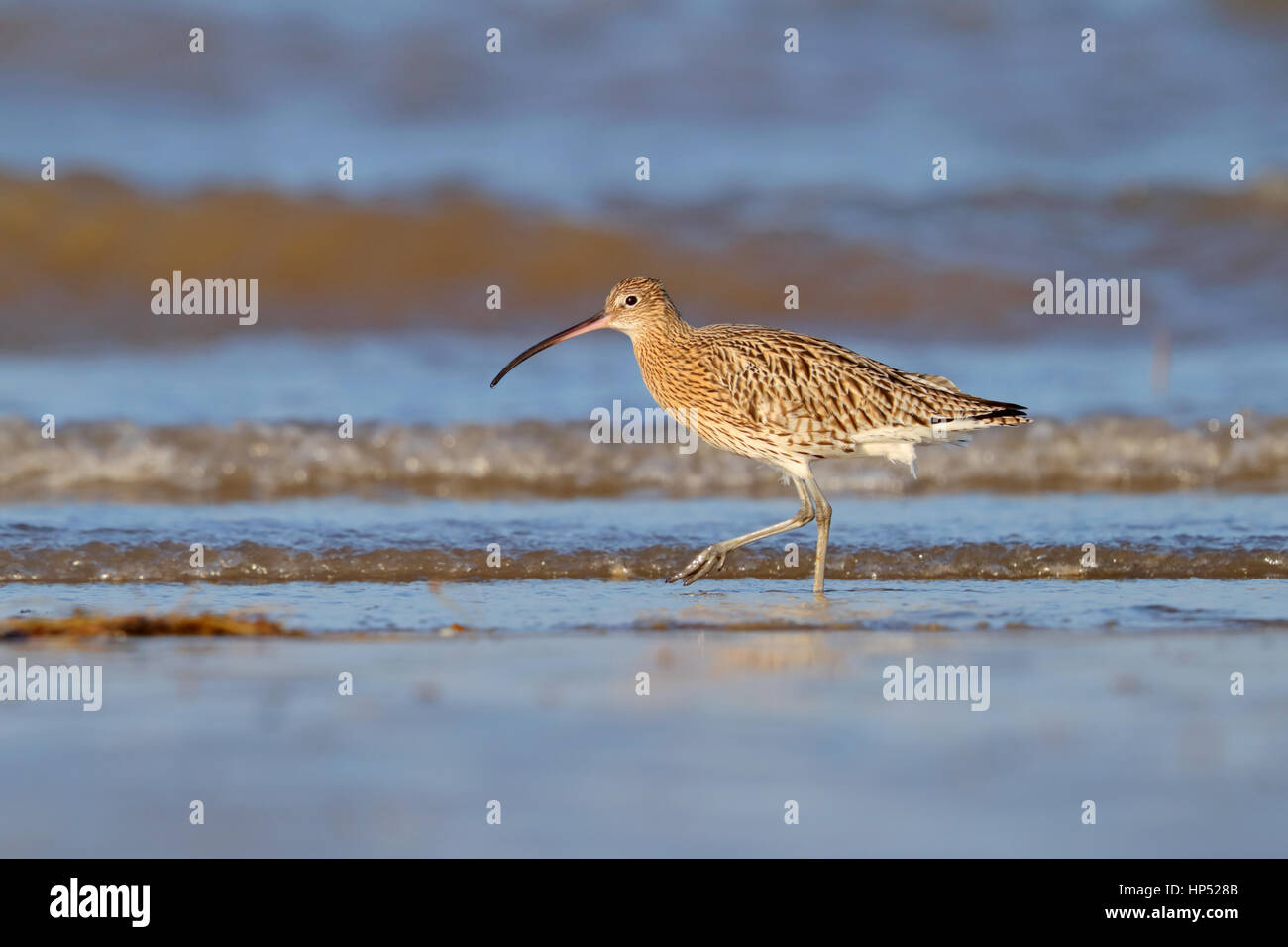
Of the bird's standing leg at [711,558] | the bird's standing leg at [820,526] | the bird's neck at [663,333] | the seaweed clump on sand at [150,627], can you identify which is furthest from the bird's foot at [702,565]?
the seaweed clump on sand at [150,627]

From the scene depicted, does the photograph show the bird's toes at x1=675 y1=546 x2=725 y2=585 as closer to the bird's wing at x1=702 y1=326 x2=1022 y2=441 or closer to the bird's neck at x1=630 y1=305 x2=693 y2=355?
the bird's wing at x1=702 y1=326 x2=1022 y2=441

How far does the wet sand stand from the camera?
3830 mm

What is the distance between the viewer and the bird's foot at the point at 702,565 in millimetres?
7398

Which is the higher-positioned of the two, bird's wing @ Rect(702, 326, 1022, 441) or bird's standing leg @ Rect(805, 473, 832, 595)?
bird's wing @ Rect(702, 326, 1022, 441)

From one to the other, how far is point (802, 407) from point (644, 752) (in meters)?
3.38

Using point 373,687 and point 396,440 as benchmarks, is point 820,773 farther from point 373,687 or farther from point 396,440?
point 396,440

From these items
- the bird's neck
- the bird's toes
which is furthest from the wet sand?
the bird's neck

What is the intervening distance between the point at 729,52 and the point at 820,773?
1619cm

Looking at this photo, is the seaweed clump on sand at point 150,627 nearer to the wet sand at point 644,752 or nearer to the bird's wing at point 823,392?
the wet sand at point 644,752

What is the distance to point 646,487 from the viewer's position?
9695mm

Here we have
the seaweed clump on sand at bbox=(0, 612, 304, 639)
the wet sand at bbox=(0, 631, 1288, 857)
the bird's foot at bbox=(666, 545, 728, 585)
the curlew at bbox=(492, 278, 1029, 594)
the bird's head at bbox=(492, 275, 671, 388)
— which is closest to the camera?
the wet sand at bbox=(0, 631, 1288, 857)

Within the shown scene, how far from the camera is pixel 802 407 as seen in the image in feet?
24.9

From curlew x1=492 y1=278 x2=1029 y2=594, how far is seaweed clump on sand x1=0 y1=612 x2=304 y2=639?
82.7 inches

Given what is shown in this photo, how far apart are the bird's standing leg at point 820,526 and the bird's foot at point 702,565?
0.44 m
